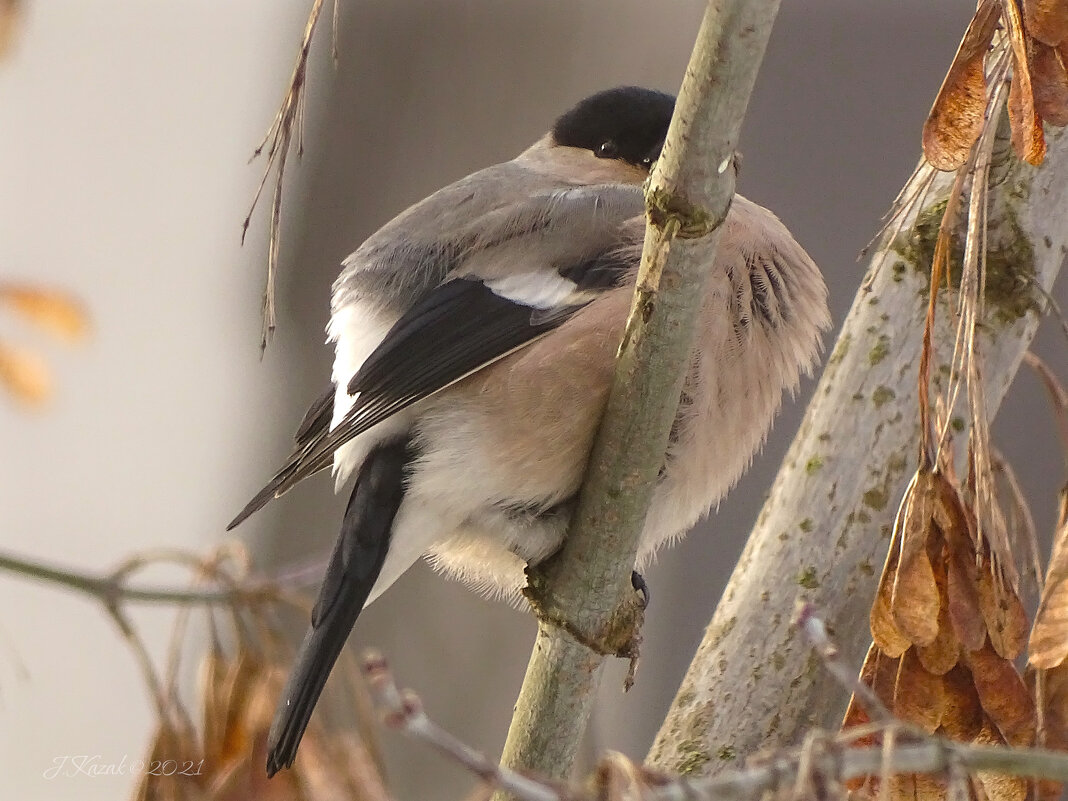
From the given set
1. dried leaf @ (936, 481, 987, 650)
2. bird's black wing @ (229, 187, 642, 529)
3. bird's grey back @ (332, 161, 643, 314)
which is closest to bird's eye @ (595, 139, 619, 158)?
bird's grey back @ (332, 161, 643, 314)

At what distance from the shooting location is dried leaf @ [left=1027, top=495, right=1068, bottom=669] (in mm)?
805

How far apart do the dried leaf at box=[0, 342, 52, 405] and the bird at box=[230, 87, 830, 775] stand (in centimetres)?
34

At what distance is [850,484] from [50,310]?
2.42ft

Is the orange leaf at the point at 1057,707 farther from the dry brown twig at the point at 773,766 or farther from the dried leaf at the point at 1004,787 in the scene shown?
the dry brown twig at the point at 773,766

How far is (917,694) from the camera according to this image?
0.85 m

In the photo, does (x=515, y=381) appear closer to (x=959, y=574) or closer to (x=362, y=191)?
(x=959, y=574)

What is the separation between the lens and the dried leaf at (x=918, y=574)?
2.73 feet

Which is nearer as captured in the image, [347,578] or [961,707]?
[961,707]

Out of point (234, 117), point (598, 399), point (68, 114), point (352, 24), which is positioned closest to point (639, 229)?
point (598, 399)

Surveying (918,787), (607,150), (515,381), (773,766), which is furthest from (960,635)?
(607,150)

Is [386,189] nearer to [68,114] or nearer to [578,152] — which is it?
[578,152]

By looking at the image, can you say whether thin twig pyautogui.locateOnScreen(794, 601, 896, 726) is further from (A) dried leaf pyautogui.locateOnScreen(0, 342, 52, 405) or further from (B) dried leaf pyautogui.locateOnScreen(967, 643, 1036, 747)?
(A) dried leaf pyautogui.locateOnScreen(0, 342, 52, 405)

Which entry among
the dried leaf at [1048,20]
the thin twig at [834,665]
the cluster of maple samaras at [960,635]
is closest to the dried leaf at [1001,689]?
the cluster of maple samaras at [960,635]

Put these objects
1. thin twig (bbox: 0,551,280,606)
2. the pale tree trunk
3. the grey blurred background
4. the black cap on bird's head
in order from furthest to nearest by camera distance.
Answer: the grey blurred background
the black cap on bird's head
the pale tree trunk
thin twig (bbox: 0,551,280,606)
